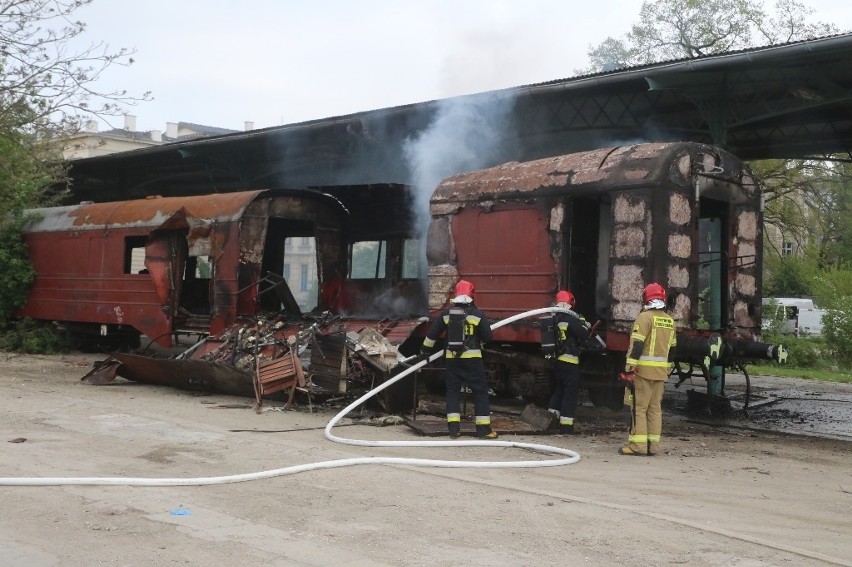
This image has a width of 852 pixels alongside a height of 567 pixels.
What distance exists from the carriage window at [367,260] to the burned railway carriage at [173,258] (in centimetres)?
27

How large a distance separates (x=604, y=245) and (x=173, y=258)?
7419 millimetres

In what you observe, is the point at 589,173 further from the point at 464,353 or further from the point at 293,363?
the point at 293,363

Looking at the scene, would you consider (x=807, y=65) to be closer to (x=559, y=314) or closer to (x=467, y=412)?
(x=559, y=314)

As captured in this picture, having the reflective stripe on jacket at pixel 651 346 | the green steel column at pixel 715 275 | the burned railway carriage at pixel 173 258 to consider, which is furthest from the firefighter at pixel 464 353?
the burned railway carriage at pixel 173 258

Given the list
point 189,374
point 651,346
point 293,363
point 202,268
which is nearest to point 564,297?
point 651,346

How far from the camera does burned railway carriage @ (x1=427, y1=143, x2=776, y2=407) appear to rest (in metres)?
9.79

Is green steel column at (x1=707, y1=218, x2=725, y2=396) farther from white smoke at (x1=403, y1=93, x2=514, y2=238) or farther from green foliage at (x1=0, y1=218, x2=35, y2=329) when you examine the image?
green foliage at (x1=0, y1=218, x2=35, y2=329)

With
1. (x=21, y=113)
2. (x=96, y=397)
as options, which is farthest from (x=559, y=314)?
(x=21, y=113)

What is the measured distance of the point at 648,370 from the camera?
841cm

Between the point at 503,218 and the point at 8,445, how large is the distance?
21.3ft

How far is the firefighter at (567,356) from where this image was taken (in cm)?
957

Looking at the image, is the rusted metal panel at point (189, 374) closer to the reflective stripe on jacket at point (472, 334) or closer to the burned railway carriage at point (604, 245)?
the burned railway carriage at point (604, 245)

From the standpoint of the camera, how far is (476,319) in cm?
932

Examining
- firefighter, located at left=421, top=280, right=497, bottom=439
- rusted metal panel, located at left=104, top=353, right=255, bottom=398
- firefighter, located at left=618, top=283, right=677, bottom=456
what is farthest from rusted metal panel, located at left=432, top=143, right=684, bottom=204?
rusted metal panel, located at left=104, top=353, right=255, bottom=398
